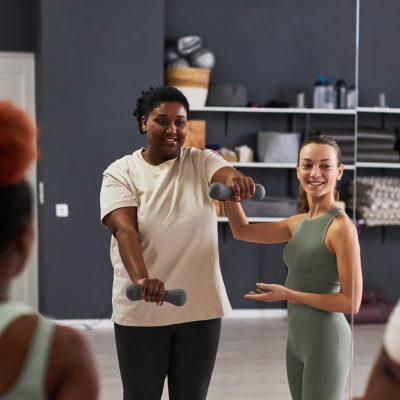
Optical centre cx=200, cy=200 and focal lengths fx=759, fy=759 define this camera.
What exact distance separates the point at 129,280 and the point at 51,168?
1.09m

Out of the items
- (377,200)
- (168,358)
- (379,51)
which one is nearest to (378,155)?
(377,200)

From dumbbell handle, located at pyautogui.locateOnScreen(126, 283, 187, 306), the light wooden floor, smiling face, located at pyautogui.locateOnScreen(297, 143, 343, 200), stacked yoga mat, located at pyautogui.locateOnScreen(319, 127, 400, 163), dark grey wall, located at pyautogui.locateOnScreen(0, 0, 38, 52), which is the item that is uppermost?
dark grey wall, located at pyautogui.locateOnScreen(0, 0, 38, 52)

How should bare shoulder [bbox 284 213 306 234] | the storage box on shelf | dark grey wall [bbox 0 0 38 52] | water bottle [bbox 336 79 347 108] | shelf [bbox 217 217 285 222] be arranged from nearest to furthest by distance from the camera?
bare shoulder [bbox 284 213 306 234]
shelf [bbox 217 217 285 222]
the storage box on shelf
water bottle [bbox 336 79 347 108]
dark grey wall [bbox 0 0 38 52]

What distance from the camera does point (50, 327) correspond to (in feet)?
2.43

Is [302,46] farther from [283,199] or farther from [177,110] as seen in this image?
[177,110]

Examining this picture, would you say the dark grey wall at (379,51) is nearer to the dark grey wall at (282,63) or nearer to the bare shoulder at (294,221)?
the dark grey wall at (282,63)

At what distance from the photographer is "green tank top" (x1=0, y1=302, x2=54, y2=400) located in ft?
2.37

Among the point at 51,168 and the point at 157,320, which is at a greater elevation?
the point at 51,168

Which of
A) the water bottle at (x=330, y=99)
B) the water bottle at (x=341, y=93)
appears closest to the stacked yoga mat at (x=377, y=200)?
the water bottle at (x=341, y=93)

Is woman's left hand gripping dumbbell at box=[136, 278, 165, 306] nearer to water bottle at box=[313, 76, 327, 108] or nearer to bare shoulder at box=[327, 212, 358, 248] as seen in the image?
bare shoulder at box=[327, 212, 358, 248]

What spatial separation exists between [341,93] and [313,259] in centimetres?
132

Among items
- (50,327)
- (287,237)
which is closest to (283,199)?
(287,237)

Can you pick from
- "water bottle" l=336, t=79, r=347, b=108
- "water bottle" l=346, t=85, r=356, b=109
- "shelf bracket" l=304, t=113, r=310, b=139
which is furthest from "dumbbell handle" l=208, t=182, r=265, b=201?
"shelf bracket" l=304, t=113, r=310, b=139

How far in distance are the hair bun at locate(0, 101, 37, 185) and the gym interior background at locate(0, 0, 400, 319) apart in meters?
0.99
